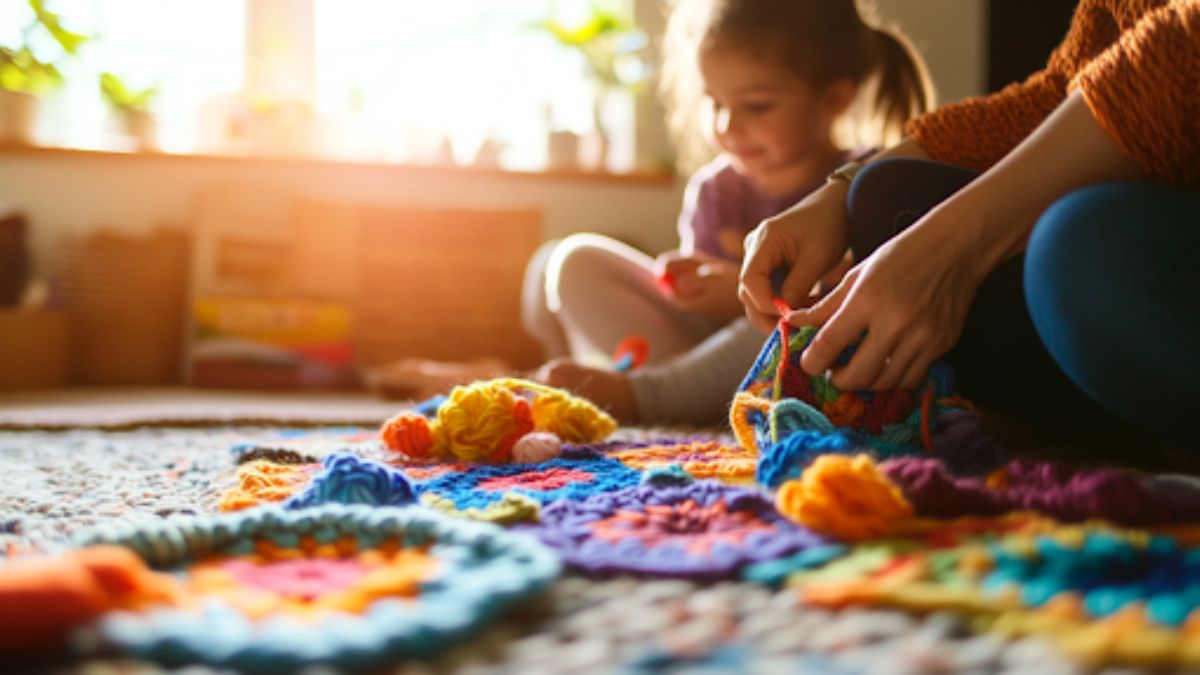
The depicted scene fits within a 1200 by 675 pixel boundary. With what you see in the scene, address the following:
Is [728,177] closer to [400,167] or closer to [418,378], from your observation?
[418,378]

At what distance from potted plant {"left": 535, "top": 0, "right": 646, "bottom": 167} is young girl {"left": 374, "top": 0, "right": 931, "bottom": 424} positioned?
0.95 m

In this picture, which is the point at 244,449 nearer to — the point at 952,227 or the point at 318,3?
the point at 952,227

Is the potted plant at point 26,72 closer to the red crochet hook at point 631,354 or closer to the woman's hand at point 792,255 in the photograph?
the red crochet hook at point 631,354

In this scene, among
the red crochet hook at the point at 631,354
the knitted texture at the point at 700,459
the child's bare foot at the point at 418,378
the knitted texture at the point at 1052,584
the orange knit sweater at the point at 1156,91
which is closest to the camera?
the knitted texture at the point at 1052,584

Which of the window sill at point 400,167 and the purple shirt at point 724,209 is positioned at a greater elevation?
the window sill at point 400,167

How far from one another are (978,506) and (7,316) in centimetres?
206

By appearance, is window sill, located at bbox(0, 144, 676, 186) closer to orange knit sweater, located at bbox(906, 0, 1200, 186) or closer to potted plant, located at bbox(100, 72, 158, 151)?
potted plant, located at bbox(100, 72, 158, 151)

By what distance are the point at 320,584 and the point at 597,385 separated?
748mm

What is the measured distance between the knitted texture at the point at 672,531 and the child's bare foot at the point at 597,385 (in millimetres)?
523

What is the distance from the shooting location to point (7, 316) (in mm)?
1973

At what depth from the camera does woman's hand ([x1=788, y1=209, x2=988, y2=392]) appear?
63 centimetres

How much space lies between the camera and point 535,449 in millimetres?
792

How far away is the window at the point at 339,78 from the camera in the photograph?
8.04 ft

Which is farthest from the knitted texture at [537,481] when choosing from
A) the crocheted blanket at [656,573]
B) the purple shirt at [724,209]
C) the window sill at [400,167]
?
the window sill at [400,167]
